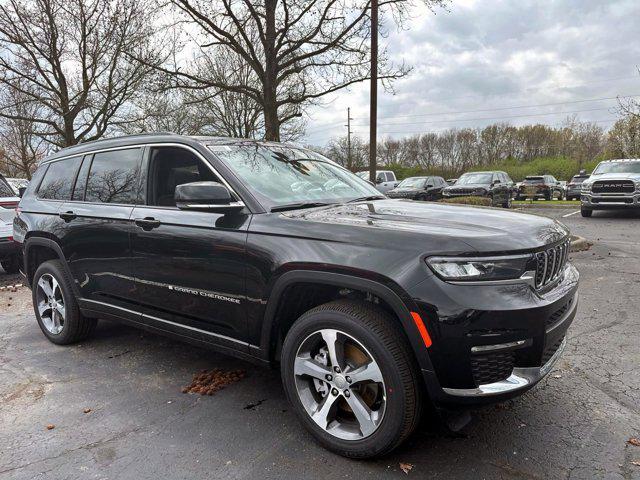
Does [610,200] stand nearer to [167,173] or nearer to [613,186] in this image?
[613,186]

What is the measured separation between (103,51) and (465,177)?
15996 mm

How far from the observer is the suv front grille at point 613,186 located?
48.1ft

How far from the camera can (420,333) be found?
7.67 feet

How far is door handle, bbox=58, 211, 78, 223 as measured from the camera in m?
4.22

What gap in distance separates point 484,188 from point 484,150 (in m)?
49.1

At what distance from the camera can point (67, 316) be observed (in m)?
4.47

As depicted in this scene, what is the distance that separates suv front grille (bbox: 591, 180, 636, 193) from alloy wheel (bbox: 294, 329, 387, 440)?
15.3m

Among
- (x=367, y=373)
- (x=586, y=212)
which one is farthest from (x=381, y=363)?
(x=586, y=212)

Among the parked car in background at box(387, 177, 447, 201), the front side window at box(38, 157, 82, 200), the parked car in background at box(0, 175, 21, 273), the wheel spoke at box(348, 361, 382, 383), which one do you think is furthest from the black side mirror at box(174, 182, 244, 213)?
the parked car in background at box(387, 177, 447, 201)

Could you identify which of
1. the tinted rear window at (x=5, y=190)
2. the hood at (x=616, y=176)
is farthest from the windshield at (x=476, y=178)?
the tinted rear window at (x=5, y=190)

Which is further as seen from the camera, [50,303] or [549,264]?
[50,303]

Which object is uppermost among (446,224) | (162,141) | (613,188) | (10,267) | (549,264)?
(162,141)

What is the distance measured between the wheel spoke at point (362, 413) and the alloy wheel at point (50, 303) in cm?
326

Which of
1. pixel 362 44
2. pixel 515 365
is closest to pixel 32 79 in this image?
pixel 362 44
